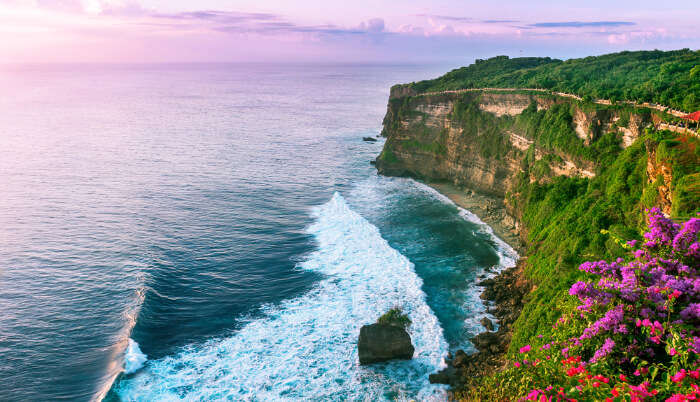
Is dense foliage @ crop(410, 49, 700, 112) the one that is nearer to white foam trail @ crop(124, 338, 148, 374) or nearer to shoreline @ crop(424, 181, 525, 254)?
shoreline @ crop(424, 181, 525, 254)

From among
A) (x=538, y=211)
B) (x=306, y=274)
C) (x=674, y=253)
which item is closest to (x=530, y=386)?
(x=674, y=253)

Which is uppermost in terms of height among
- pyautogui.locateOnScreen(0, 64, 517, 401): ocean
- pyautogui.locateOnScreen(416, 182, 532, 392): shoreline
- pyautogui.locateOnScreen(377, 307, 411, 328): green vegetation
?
pyautogui.locateOnScreen(416, 182, 532, 392): shoreline

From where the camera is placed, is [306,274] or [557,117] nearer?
[306,274]

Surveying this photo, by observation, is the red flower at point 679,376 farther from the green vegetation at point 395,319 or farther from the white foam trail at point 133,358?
the white foam trail at point 133,358

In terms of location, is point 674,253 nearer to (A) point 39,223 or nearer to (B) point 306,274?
(B) point 306,274

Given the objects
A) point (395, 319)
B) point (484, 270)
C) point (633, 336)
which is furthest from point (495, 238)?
point (633, 336)

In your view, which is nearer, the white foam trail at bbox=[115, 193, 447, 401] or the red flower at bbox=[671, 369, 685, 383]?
the red flower at bbox=[671, 369, 685, 383]

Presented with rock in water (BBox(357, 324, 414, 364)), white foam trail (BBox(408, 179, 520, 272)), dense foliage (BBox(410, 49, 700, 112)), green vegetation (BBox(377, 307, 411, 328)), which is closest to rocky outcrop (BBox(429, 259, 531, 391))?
rock in water (BBox(357, 324, 414, 364))
